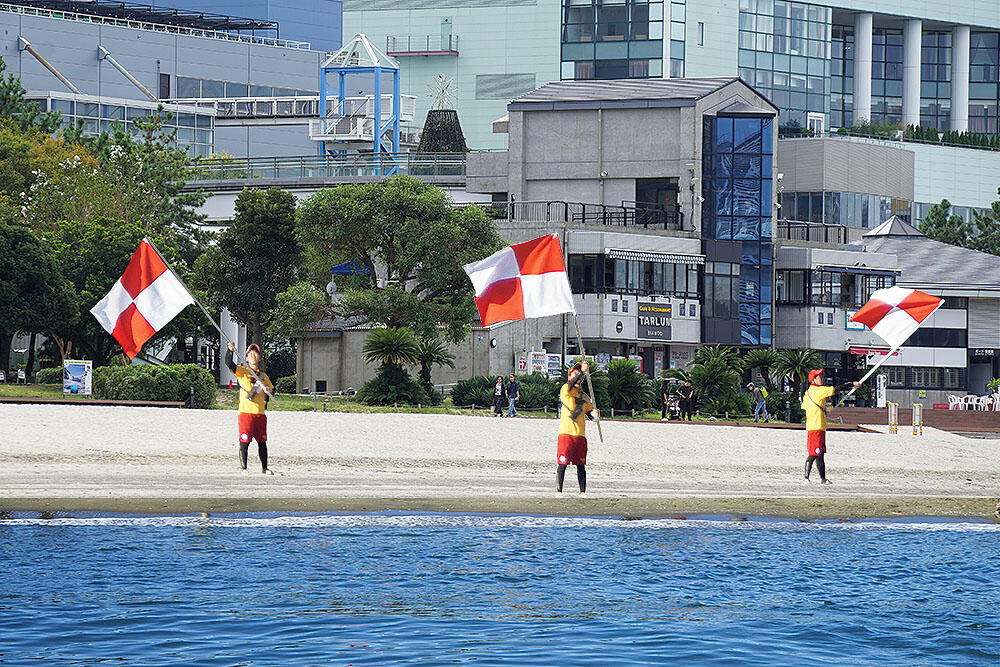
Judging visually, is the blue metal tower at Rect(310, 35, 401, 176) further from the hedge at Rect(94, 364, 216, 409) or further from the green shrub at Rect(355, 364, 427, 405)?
the hedge at Rect(94, 364, 216, 409)

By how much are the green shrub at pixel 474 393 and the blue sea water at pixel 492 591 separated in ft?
99.8

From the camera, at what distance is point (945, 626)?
59.2 ft

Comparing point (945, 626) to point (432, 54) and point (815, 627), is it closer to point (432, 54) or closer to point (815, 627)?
point (815, 627)

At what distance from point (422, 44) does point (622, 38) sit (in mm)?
19055

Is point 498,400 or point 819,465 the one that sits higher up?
point 498,400

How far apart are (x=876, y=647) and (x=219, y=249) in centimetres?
4743

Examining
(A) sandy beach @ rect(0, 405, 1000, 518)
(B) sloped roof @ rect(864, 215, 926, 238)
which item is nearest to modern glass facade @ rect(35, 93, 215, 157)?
(B) sloped roof @ rect(864, 215, 926, 238)

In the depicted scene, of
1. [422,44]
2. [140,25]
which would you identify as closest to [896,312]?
[422,44]

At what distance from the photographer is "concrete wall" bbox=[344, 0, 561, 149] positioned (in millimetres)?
122500

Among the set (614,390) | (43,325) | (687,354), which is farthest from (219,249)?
(687,354)

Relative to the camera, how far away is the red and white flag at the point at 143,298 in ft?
83.7

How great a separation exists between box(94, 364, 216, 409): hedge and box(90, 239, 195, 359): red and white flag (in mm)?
18158

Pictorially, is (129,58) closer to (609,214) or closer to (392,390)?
(609,214)

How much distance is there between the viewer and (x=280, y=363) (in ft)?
235
